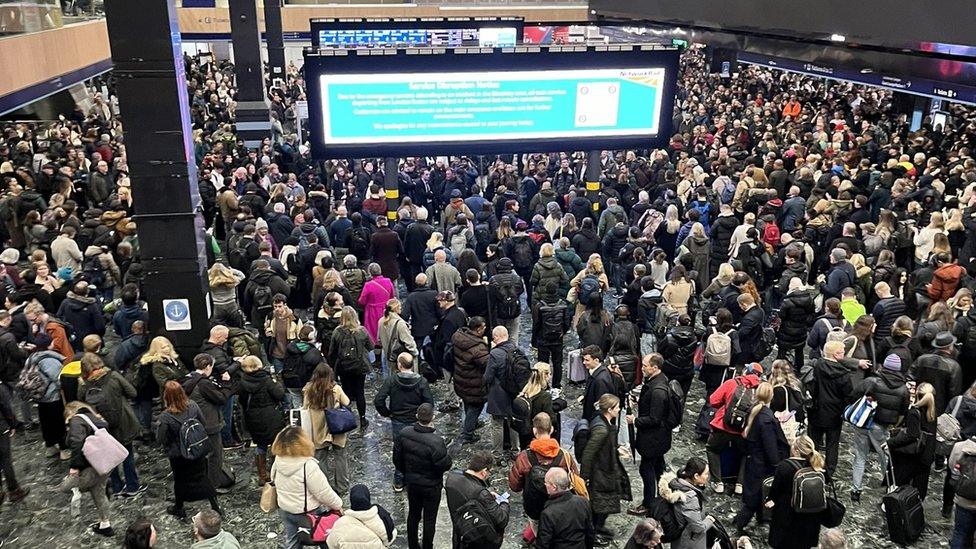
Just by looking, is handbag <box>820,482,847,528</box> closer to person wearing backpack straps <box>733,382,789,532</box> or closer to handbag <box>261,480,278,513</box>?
person wearing backpack straps <box>733,382,789,532</box>

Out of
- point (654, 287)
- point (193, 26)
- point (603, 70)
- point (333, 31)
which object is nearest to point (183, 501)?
point (654, 287)

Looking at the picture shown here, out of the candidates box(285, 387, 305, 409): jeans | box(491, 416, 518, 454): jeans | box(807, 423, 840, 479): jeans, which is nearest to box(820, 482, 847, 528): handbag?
box(807, 423, 840, 479): jeans

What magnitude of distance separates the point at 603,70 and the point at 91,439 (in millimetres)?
8903

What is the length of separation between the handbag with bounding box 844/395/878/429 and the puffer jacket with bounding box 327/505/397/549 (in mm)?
4332

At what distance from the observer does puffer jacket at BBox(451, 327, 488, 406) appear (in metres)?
7.91

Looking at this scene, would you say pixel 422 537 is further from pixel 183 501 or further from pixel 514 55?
pixel 514 55

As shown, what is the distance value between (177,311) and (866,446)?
22.8 feet

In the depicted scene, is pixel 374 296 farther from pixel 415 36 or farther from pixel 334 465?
pixel 415 36

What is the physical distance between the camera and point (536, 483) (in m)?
5.91

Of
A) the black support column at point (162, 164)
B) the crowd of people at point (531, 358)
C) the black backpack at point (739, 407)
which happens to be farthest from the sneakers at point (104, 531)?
the black backpack at point (739, 407)

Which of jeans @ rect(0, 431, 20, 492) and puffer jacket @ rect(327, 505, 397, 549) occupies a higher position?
puffer jacket @ rect(327, 505, 397, 549)

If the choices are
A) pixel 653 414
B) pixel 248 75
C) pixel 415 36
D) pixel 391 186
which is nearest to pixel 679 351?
pixel 653 414

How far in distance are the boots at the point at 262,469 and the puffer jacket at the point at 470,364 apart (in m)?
1.94

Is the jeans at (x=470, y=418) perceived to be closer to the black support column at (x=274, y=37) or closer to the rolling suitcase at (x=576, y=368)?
the rolling suitcase at (x=576, y=368)
